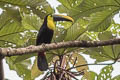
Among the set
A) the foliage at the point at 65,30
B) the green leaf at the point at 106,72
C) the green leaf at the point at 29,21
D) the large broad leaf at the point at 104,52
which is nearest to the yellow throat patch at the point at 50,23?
the foliage at the point at 65,30

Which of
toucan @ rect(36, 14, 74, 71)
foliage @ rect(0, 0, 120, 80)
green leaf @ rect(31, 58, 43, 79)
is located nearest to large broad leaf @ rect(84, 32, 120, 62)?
foliage @ rect(0, 0, 120, 80)

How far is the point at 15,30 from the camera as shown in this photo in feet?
11.3

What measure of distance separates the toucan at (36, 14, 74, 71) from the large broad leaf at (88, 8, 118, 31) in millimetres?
256

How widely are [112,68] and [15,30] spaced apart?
1.25m

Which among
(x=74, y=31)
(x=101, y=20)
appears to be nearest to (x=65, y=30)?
(x=74, y=31)

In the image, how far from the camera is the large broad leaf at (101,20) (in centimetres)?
310

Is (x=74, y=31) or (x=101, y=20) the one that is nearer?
(x=74, y=31)

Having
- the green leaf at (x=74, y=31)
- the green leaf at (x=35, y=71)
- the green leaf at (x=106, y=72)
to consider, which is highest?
the green leaf at (x=74, y=31)

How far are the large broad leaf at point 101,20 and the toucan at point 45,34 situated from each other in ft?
0.84

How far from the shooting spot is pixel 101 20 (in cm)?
313

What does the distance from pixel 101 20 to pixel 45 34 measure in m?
0.89

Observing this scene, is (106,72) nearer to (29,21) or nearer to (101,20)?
(101,20)

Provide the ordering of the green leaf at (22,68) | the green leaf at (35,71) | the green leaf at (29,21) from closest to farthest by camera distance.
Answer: the green leaf at (29,21), the green leaf at (35,71), the green leaf at (22,68)

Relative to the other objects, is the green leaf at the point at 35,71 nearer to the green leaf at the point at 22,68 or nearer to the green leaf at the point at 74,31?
the green leaf at the point at 22,68
